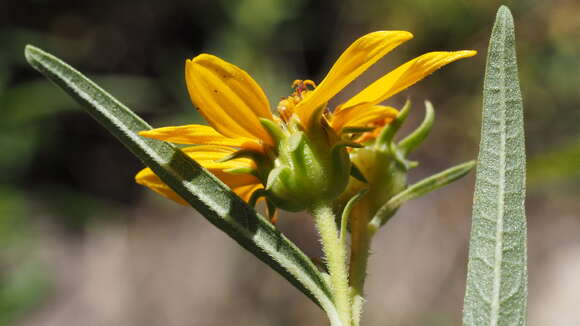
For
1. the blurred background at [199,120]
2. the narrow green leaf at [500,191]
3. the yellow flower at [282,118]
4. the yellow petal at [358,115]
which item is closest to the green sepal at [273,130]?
the yellow flower at [282,118]

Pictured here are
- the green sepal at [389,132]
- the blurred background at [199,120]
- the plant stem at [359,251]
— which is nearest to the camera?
the plant stem at [359,251]

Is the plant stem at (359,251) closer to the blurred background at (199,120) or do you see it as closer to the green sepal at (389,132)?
the green sepal at (389,132)

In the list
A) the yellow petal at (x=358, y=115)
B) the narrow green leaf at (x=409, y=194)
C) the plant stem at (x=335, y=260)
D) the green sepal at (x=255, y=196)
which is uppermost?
the yellow petal at (x=358, y=115)

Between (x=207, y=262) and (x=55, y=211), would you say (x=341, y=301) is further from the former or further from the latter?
(x=55, y=211)

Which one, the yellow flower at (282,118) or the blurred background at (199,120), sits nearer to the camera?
the yellow flower at (282,118)

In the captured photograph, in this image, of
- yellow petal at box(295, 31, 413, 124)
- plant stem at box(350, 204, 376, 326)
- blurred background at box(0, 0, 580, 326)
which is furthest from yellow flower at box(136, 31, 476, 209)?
blurred background at box(0, 0, 580, 326)

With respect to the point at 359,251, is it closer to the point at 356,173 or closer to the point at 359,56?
the point at 356,173

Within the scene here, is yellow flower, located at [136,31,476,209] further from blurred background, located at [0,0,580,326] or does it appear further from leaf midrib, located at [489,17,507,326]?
blurred background, located at [0,0,580,326]
